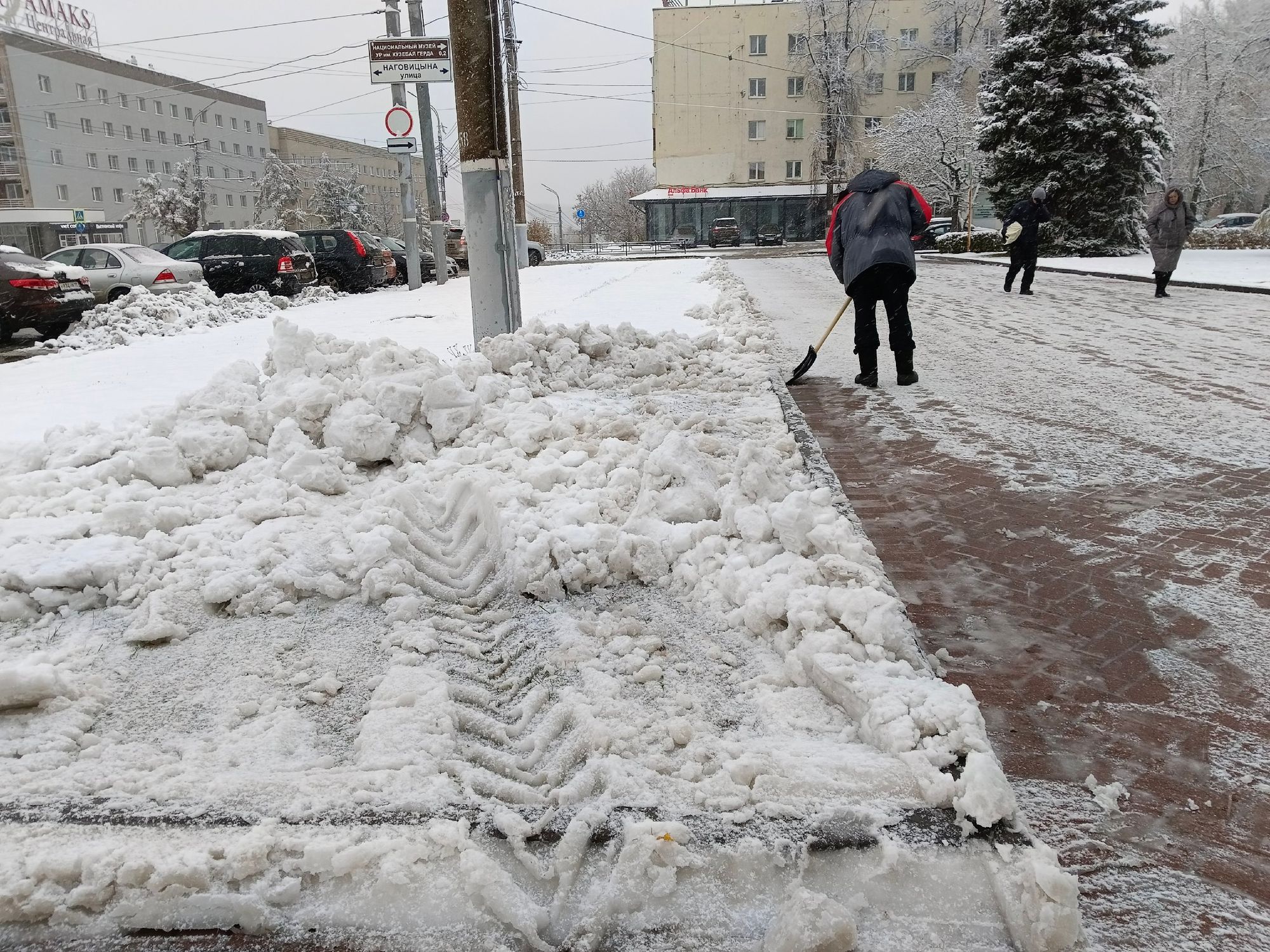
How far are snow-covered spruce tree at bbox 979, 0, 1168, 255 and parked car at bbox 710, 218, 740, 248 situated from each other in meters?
22.4

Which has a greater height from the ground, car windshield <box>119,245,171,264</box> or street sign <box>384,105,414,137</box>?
street sign <box>384,105,414,137</box>

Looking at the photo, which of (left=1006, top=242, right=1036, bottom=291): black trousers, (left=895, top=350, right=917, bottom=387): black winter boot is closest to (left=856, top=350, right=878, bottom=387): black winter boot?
(left=895, top=350, right=917, bottom=387): black winter boot

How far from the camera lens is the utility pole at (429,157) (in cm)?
1720

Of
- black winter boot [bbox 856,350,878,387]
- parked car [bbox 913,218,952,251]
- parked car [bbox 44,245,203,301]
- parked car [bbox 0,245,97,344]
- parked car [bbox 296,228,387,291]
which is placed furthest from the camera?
parked car [bbox 913,218,952,251]

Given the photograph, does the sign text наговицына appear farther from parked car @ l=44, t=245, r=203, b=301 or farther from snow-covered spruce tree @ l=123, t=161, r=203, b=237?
parked car @ l=44, t=245, r=203, b=301

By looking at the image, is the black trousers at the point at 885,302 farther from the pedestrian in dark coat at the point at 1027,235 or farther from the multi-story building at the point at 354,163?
the multi-story building at the point at 354,163


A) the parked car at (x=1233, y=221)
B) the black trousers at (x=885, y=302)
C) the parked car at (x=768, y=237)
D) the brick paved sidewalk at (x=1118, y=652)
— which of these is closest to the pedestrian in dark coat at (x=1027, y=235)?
the black trousers at (x=885, y=302)

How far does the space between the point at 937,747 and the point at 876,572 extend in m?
0.91

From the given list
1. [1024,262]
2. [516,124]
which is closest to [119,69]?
[516,124]

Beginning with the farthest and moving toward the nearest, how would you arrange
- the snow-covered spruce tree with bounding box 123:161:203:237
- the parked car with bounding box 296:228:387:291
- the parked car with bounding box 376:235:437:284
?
the snow-covered spruce tree with bounding box 123:161:203:237 → the parked car with bounding box 376:235:437:284 → the parked car with bounding box 296:228:387:291

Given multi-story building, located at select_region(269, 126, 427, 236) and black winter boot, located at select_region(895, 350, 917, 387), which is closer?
black winter boot, located at select_region(895, 350, 917, 387)

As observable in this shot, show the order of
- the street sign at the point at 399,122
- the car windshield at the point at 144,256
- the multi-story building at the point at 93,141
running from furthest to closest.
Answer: the multi-story building at the point at 93,141 → the street sign at the point at 399,122 → the car windshield at the point at 144,256

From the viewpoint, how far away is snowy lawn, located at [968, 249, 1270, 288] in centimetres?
1605

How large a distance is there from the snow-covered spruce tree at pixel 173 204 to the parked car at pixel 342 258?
44987 mm
